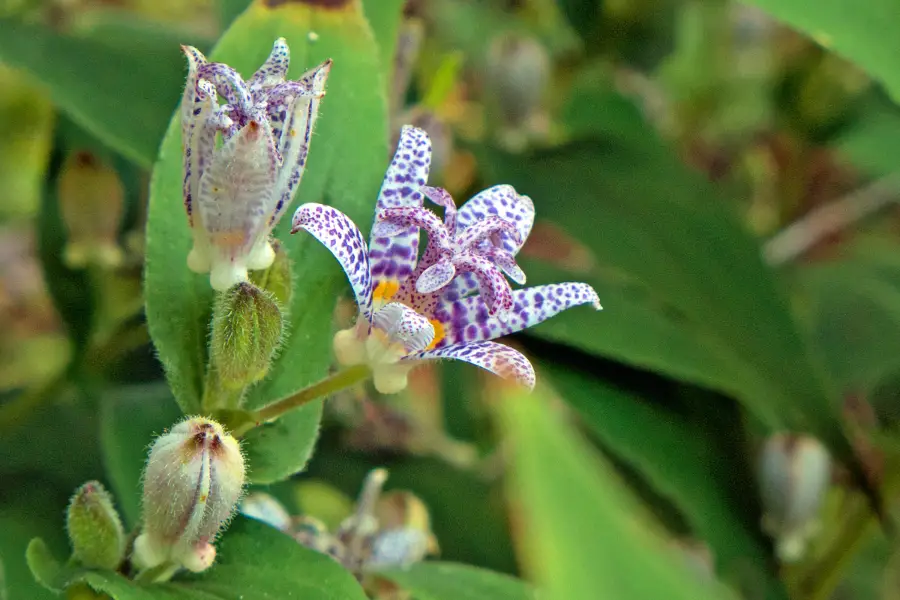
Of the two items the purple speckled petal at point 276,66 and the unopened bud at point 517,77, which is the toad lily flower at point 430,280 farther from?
the unopened bud at point 517,77

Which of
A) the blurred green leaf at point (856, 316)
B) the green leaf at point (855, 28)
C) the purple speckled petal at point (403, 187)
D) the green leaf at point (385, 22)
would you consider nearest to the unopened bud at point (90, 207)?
the green leaf at point (385, 22)

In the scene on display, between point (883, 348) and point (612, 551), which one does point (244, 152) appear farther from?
point (883, 348)

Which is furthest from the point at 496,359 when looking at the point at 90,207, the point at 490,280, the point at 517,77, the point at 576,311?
the point at 517,77

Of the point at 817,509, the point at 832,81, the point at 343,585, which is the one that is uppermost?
the point at 832,81

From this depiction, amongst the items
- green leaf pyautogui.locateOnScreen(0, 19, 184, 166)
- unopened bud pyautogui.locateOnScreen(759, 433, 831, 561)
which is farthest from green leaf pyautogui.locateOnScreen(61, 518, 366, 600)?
unopened bud pyautogui.locateOnScreen(759, 433, 831, 561)

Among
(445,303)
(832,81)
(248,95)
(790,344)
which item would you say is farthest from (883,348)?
(248,95)

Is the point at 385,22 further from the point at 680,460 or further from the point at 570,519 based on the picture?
the point at 570,519
